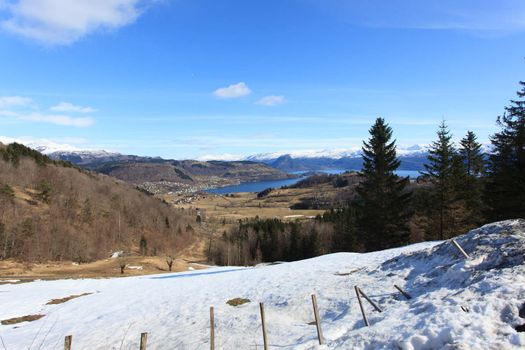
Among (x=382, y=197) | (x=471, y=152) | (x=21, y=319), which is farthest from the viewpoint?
(x=471, y=152)

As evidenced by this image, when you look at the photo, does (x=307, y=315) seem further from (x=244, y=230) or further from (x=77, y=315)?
(x=244, y=230)

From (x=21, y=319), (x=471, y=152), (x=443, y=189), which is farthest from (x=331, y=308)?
(x=471, y=152)

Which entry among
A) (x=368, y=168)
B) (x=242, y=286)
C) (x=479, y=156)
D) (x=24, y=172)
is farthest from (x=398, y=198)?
(x=24, y=172)

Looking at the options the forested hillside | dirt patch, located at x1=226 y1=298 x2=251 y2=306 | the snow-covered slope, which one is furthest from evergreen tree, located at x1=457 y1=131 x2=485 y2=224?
the forested hillside

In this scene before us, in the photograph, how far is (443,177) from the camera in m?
42.6

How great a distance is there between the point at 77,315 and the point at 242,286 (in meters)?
11.7

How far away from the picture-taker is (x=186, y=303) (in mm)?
23812

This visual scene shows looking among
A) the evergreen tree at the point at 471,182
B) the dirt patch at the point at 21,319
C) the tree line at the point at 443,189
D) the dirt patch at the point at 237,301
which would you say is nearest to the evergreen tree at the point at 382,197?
the tree line at the point at 443,189

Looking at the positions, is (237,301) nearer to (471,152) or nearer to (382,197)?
(382,197)

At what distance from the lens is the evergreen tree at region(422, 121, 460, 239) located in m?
42.4

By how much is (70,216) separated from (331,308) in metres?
110

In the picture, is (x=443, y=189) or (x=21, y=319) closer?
(x=21, y=319)

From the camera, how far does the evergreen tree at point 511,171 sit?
3316cm

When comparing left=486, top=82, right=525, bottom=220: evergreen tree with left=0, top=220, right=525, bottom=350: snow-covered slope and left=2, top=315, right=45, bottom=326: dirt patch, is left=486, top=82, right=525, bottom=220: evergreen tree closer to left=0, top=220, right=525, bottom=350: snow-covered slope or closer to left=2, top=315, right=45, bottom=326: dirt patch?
left=0, top=220, right=525, bottom=350: snow-covered slope
